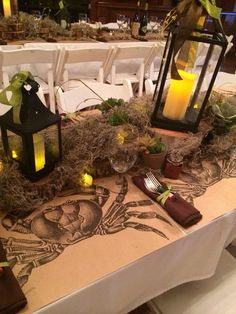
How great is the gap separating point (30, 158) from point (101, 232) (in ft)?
0.95

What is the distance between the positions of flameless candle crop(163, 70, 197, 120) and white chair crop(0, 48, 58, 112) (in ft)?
3.19

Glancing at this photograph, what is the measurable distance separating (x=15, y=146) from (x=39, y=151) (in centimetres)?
7

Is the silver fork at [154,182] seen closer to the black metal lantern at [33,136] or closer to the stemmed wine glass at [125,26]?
the black metal lantern at [33,136]

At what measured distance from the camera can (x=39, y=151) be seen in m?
0.80

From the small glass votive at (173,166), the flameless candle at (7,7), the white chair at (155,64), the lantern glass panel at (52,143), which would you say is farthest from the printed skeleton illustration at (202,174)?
the flameless candle at (7,7)

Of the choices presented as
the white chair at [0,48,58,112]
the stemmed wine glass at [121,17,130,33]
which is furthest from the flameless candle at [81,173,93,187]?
the stemmed wine glass at [121,17,130,33]

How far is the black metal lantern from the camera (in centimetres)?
74

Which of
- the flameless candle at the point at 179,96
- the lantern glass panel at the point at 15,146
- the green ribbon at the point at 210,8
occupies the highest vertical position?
the green ribbon at the point at 210,8

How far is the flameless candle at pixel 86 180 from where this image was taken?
900 mm

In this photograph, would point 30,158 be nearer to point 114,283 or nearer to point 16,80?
point 16,80

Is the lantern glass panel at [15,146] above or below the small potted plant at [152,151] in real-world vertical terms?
above

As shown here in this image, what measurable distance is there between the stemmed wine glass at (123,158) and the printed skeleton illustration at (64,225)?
94 millimetres

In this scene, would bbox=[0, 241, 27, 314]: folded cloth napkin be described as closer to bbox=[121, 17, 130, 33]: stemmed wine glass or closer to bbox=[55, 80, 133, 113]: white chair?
bbox=[55, 80, 133, 113]: white chair

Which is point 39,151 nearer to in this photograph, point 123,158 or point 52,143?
point 52,143
